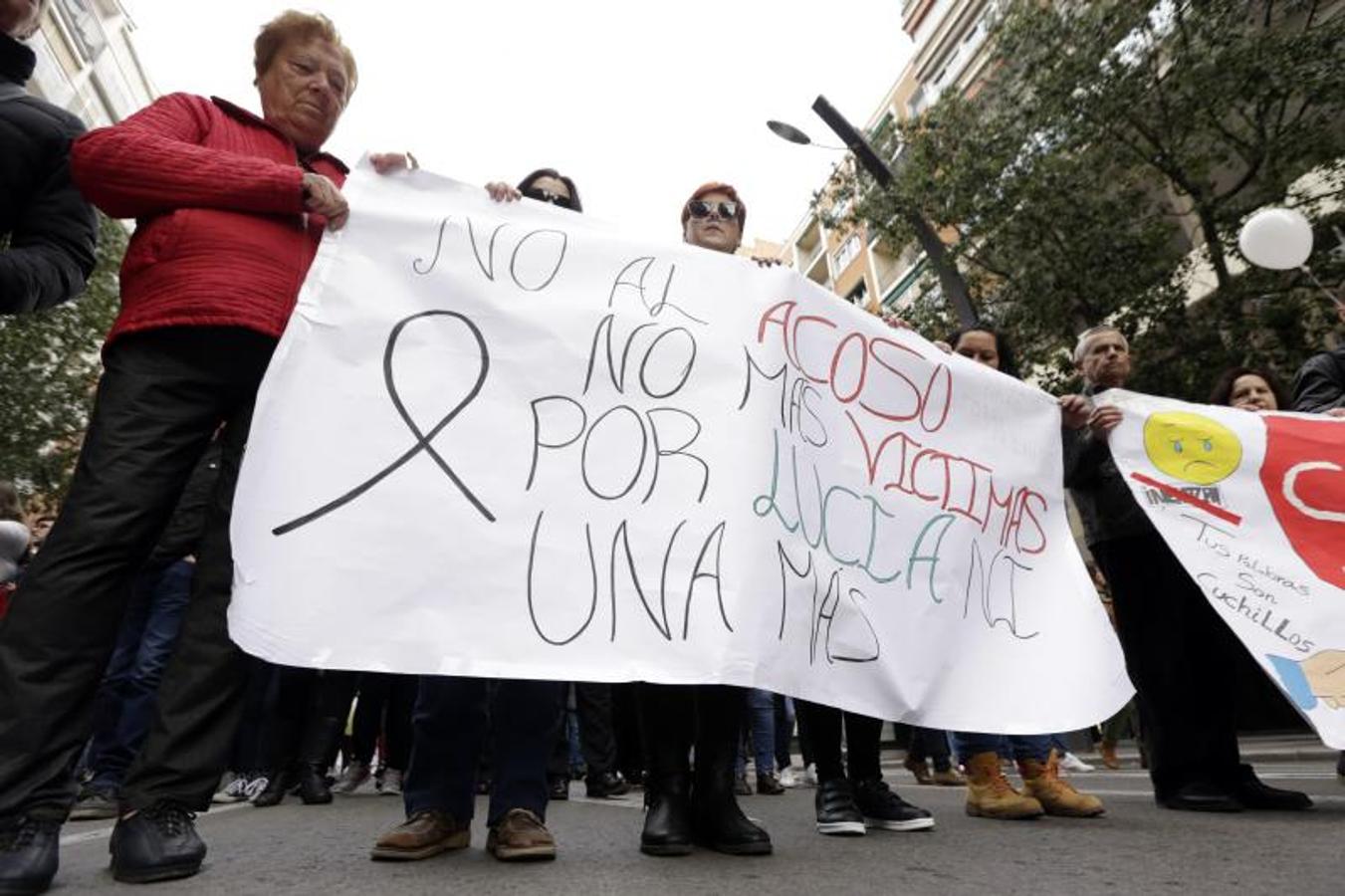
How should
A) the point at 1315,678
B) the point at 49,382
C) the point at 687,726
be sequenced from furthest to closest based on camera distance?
the point at 49,382
the point at 1315,678
the point at 687,726

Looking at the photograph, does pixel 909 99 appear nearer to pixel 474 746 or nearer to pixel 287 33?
pixel 287 33

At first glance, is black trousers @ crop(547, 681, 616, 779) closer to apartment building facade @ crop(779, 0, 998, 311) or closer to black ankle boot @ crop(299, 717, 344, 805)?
black ankle boot @ crop(299, 717, 344, 805)

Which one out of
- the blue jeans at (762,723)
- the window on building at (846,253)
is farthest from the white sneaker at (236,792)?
the window on building at (846,253)

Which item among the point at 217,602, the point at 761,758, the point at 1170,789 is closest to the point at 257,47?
the point at 217,602

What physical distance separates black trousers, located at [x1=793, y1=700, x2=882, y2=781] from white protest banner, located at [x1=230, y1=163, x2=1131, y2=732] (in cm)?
54

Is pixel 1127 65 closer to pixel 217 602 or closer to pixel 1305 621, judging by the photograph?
pixel 1305 621

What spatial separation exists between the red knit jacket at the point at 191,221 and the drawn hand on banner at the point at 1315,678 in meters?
2.58

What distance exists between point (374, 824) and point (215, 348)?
1.71 metres

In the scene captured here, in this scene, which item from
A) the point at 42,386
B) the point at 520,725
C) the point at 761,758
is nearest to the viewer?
the point at 520,725

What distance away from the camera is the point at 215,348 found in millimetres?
2012

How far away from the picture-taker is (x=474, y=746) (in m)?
2.23

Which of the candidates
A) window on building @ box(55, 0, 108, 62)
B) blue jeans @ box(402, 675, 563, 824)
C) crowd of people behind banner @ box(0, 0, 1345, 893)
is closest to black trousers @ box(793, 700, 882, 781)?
crowd of people behind banner @ box(0, 0, 1345, 893)

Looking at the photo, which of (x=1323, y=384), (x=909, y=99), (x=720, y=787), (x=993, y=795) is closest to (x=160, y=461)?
(x=720, y=787)

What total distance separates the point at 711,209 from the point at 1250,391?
2130 mm
